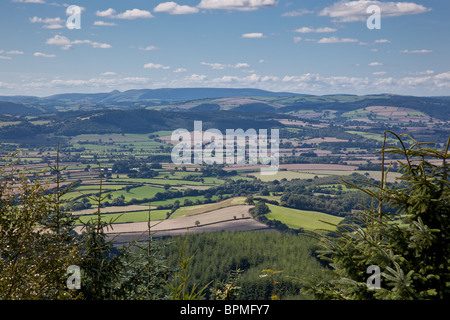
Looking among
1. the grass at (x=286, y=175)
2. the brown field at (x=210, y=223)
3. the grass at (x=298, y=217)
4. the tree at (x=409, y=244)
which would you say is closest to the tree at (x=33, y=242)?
the tree at (x=409, y=244)

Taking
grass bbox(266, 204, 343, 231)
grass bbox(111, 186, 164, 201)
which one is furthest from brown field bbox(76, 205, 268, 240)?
grass bbox(111, 186, 164, 201)

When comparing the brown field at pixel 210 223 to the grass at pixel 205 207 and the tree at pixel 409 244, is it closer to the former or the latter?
the grass at pixel 205 207

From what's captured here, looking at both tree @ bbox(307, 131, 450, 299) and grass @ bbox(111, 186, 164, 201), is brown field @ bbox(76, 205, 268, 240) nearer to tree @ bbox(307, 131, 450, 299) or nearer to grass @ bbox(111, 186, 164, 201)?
grass @ bbox(111, 186, 164, 201)

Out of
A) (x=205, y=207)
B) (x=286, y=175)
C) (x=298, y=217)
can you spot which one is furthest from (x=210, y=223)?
(x=286, y=175)

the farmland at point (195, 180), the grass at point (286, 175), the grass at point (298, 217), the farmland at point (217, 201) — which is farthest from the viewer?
the grass at point (286, 175)

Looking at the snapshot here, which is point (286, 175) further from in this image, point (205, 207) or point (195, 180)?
point (205, 207)
